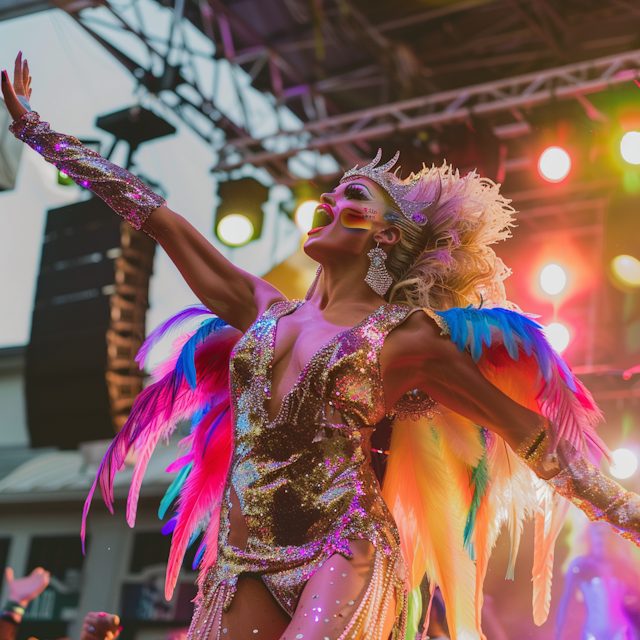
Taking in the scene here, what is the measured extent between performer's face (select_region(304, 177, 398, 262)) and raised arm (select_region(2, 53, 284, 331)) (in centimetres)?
20

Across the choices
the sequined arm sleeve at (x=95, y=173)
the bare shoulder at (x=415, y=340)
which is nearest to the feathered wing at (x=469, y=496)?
the bare shoulder at (x=415, y=340)

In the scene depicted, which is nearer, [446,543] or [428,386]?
[428,386]

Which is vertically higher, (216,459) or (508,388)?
(508,388)

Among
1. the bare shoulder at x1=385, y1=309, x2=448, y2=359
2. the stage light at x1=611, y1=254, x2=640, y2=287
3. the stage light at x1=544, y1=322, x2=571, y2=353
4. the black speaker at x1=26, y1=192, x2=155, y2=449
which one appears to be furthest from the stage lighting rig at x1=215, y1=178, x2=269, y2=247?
the bare shoulder at x1=385, y1=309, x2=448, y2=359

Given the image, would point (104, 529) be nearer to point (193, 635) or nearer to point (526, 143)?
point (526, 143)

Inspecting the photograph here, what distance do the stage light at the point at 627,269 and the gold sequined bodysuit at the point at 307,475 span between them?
150 inches

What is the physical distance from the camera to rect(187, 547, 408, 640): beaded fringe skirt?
64.0 inches

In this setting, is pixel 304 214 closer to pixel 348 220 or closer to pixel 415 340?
pixel 348 220

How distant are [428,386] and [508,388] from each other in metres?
0.24

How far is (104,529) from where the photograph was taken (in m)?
7.96

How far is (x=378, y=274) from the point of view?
A: 2.16 meters

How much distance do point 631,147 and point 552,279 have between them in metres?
1.63

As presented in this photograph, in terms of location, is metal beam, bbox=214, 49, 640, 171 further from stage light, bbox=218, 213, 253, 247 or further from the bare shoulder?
the bare shoulder

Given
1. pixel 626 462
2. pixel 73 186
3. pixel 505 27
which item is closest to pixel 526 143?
pixel 505 27
